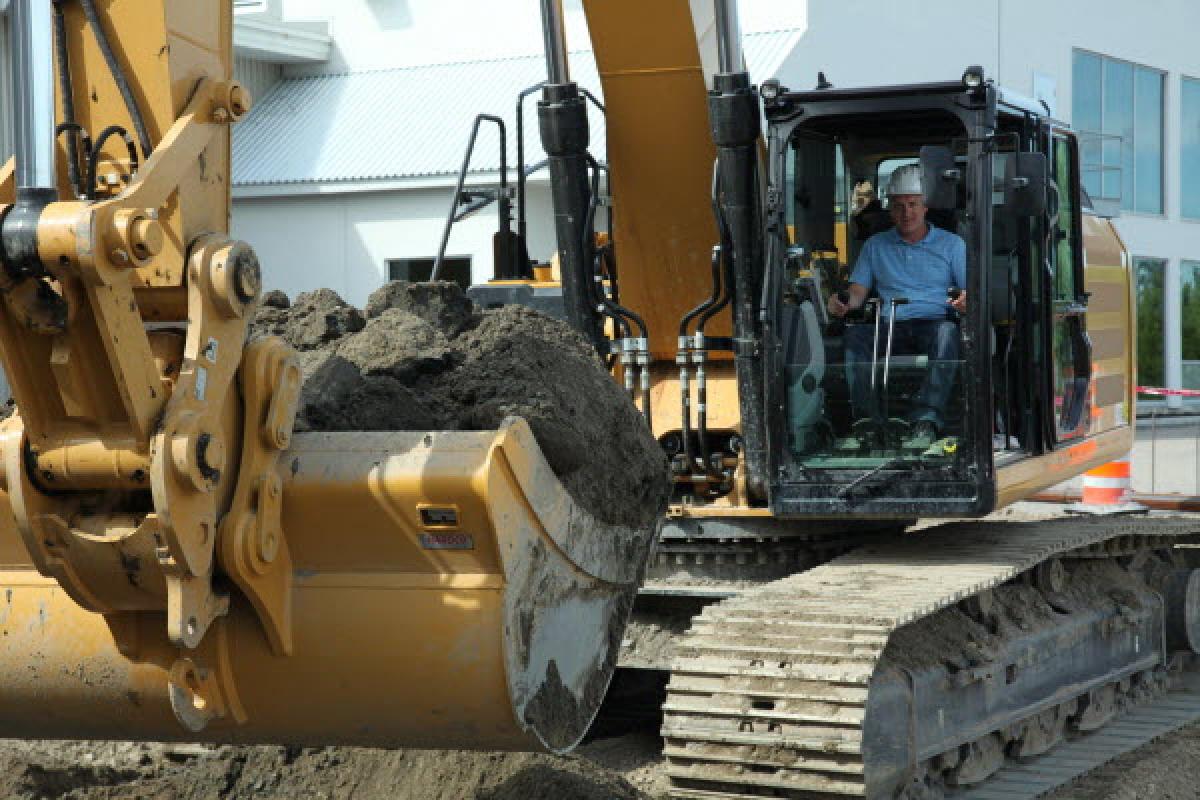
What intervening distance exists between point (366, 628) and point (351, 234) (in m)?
18.1

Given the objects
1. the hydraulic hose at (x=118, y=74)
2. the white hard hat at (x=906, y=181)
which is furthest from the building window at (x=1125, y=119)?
the hydraulic hose at (x=118, y=74)

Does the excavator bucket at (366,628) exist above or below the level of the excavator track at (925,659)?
above

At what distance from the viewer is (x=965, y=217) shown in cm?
665

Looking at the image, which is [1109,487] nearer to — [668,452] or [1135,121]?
[668,452]

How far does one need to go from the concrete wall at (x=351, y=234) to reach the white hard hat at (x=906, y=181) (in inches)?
550

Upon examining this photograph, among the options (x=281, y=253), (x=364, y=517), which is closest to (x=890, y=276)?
(x=364, y=517)

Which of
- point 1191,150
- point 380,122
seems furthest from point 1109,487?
point 1191,150

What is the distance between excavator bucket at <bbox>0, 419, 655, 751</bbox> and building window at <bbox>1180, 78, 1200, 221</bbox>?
2546 cm

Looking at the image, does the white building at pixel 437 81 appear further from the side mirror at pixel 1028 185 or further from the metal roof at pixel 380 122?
the side mirror at pixel 1028 185

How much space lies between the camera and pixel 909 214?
6.93 m

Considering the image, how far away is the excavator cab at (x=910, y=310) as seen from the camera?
658 cm

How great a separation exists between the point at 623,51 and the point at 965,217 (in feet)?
5.03

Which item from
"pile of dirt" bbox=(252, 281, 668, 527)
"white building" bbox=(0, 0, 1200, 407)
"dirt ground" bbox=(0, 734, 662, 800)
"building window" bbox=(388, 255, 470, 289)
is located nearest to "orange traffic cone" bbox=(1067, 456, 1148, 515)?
"dirt ground" bbox=(0, 734, 662, 800)

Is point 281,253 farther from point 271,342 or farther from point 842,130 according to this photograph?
point 271,342
